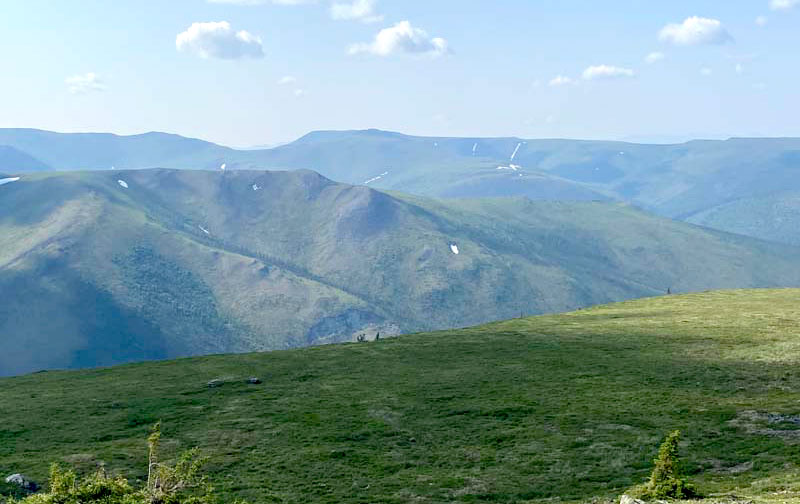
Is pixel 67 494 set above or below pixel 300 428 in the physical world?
above

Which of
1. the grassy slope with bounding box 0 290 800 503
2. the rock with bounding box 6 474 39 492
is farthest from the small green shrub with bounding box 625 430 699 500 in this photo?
the rock with bounding box 6 474 39 492

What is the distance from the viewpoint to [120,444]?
65.5 m

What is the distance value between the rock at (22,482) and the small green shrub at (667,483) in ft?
137

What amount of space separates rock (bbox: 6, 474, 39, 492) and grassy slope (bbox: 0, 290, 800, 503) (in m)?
1.84

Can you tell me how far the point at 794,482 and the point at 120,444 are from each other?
5217 centimetres

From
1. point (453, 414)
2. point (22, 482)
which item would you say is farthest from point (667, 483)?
point (22, 482)

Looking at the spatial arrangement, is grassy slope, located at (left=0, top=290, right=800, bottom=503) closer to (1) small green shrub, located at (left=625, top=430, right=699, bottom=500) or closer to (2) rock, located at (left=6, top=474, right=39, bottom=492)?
(2) rock, located at (left=6, top=474, right=39, bottom=492)

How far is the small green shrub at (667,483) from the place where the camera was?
37.4 metres

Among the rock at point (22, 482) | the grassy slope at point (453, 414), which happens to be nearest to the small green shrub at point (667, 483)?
the grassy slope at point (453, 414)

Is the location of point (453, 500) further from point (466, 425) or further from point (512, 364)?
point (512, 364)

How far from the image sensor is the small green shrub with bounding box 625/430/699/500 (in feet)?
123

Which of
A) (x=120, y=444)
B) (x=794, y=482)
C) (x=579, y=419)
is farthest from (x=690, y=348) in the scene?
(x=120, y=444)

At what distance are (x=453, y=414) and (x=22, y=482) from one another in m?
36.7

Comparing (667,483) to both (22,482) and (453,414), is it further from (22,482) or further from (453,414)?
(22,482)
